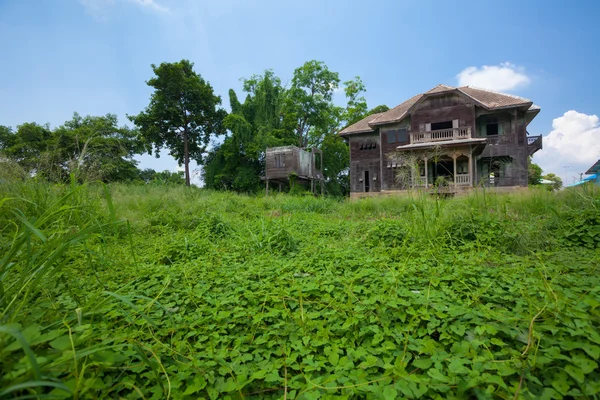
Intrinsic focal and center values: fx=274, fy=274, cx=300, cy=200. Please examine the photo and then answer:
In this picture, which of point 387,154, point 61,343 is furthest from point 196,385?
point 387,154

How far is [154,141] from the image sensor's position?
26.6m

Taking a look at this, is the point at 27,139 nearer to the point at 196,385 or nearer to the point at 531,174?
the point at 196,385

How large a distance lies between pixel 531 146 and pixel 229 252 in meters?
22.2

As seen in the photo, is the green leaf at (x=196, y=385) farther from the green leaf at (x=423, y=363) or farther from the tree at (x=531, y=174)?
the tree at (x=531, y=174)

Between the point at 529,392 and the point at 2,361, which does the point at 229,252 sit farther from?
the point at 529,392

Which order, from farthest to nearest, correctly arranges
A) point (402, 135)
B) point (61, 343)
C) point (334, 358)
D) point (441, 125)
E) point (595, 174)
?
point (402, 135) < point (441, 125) < point (595, 174) < point (334, 358) < point (61, 343)

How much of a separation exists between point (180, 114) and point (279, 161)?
1229 cm

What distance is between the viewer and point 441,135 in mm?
16375

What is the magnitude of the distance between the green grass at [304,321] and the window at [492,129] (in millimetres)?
15415

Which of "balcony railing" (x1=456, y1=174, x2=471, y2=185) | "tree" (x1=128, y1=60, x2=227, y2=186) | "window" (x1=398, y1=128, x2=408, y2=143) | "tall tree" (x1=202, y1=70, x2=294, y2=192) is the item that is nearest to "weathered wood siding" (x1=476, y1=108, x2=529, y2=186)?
"balcony railing" (x1=456, y1=174, x2=471, y2=185)

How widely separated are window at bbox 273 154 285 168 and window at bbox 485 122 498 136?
43.6 feet

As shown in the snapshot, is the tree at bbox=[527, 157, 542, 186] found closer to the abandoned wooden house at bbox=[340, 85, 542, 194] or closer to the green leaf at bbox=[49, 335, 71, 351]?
the abandoned wooden house at bbox=[340, 85, 542, 194]

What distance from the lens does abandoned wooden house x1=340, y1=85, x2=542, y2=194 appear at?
15.3 meters

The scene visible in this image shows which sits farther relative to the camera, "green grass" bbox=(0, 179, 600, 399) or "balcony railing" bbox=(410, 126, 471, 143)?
"balcony railing" bbox=(410, 126, 471, 143)
